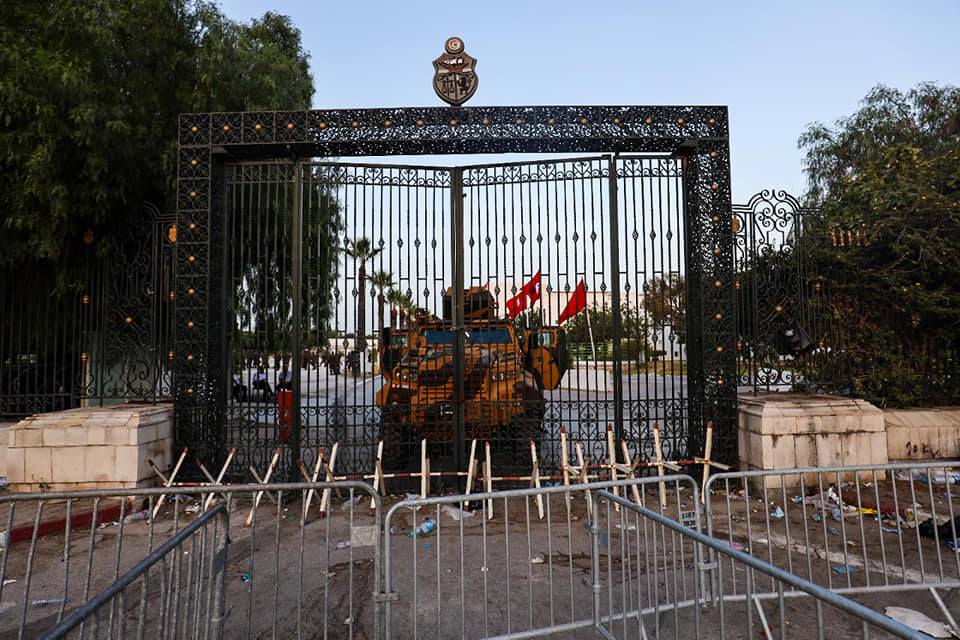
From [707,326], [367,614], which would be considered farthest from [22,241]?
[707,326]

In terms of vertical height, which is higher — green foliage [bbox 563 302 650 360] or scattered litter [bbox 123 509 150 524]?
green foliage [bbox 563 302 650 360]

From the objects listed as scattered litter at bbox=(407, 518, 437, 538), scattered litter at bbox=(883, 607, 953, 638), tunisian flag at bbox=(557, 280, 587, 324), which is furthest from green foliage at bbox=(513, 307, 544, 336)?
scattered litter at bbox=(883, 607, 953, 638)

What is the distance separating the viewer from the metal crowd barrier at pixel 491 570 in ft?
11.2

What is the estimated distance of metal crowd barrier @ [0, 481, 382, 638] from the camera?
329 cm

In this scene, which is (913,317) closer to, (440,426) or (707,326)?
(707,326)

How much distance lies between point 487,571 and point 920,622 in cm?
306

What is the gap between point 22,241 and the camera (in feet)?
26.4

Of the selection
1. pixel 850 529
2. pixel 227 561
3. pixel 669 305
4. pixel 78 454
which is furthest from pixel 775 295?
pixel 78 454

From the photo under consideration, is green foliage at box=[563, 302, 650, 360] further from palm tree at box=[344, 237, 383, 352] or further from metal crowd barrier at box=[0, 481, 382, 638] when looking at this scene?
metal crowd barrier at box=[0, 481, 382, 638]

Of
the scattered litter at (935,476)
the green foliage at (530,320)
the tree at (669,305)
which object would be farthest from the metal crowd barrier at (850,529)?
the green foliage at (530,320)

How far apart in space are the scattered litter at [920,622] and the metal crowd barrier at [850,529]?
0.27ft

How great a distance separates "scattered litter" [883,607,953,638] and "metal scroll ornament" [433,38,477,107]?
722 centimetres

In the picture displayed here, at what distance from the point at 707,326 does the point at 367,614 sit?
576 centimetres

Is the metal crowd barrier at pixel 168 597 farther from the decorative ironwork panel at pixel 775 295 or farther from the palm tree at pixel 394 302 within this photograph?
the decorative ironwork panel at pixel 775 295
